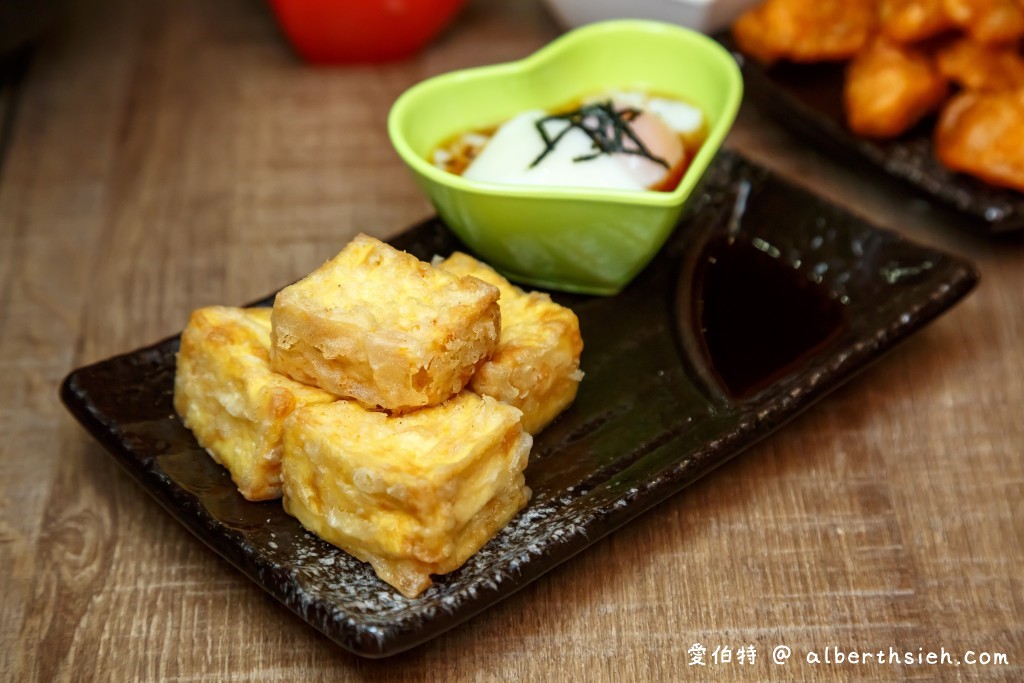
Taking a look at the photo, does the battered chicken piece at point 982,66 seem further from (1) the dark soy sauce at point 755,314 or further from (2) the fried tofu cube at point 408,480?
(2) the fried tofu cube at point 408,480

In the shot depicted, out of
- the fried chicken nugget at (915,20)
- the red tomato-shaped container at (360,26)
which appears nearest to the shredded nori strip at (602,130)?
the fried chicken nugget at (915,20)

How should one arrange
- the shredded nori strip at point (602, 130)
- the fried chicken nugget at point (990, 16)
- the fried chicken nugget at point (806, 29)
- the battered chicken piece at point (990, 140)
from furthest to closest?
the fried chicken nugget at point (806, 29) < the fried chicken nugget at point (990, 16) < the battered chicken piece at point (990, 140) < the shredded nori strip at point (602, 130)

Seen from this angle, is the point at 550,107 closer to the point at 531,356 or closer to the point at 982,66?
the point at 531,356

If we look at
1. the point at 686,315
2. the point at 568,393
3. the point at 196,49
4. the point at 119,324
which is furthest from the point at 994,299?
the point at 196,49

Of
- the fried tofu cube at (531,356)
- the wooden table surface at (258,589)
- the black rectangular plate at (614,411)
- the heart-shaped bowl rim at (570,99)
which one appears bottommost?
the wooden table surface at (258,589)

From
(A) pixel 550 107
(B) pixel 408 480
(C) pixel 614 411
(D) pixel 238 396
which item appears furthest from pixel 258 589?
(A) pixel 550 107

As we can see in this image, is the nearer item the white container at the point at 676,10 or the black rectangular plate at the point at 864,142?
the black rectangular plate at the point at 864,142
